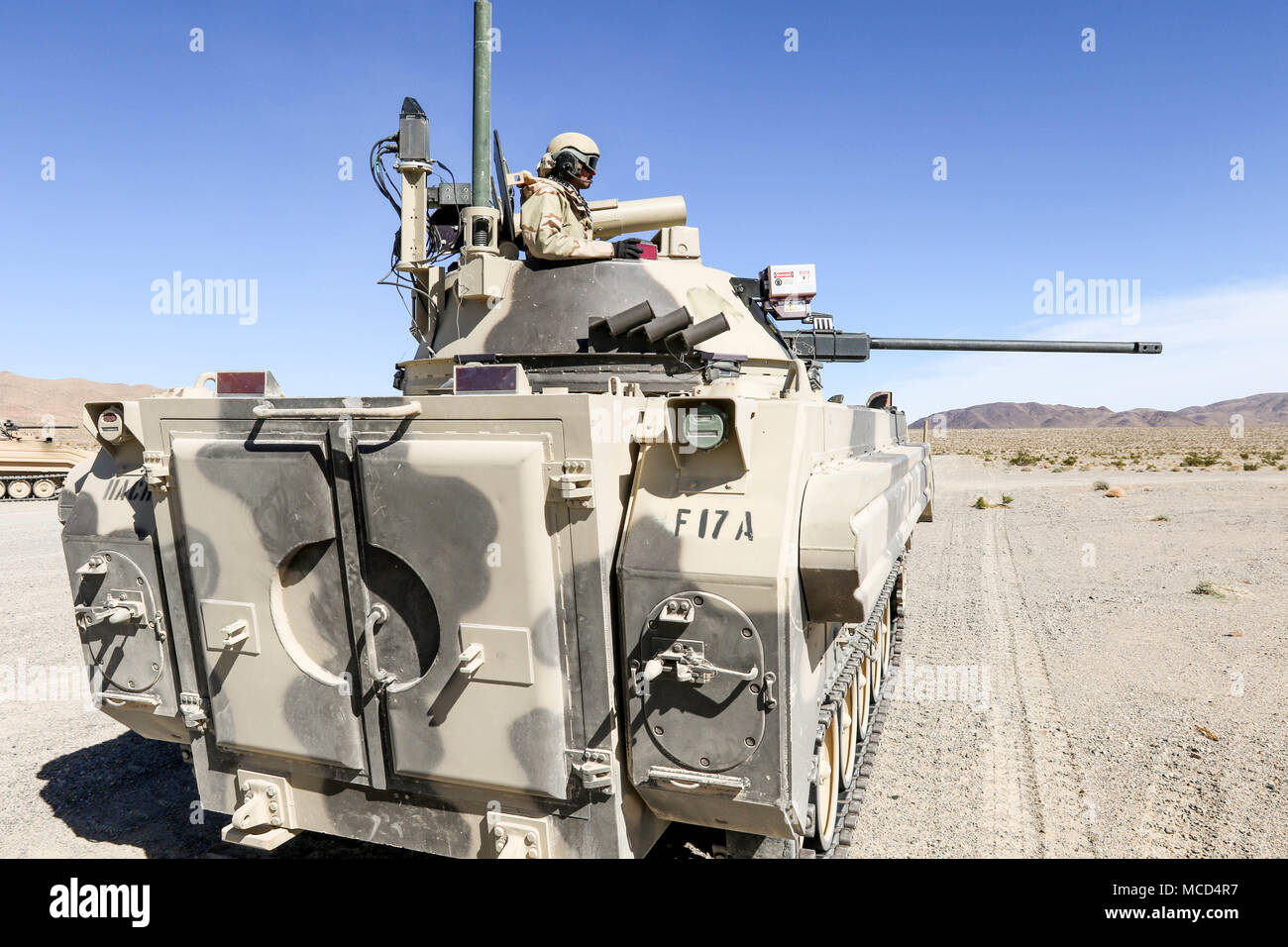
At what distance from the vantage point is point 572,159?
521 cm

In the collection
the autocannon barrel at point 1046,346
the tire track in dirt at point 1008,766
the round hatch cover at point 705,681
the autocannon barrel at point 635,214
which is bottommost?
the tire track in dirt at point 1008,766

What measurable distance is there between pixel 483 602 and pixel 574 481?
610 mm

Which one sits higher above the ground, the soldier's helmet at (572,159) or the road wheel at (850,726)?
the soldier's helmet at (572,159)

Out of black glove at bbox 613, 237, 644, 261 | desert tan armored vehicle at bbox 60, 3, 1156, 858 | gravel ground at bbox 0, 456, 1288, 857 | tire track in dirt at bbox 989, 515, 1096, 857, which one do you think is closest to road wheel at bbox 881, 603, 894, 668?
gravel ground at bbox 0, 456, 1288, 857

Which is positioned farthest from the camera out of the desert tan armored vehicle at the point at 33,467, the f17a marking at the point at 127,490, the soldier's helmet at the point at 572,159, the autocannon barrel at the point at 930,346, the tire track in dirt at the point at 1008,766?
the desert tan armored vehicle at the point at 33,467

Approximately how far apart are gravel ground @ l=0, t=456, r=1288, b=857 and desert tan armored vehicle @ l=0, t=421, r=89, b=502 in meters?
13.7

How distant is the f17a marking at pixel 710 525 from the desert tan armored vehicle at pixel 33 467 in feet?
85.1

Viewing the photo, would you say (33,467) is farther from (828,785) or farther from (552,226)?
(828,785)

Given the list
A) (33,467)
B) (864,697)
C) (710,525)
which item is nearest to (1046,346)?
(864,697)

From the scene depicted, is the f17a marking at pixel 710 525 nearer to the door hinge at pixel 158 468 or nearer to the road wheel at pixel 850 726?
the road wheel at pixel 850 726

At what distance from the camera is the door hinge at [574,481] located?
293cm

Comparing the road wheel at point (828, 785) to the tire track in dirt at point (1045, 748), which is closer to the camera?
the road wheel at point (828, 785)

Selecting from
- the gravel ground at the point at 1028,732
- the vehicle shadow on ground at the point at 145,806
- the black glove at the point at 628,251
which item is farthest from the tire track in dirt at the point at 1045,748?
the black glove at the point at 628,251
